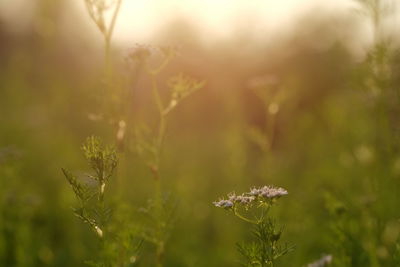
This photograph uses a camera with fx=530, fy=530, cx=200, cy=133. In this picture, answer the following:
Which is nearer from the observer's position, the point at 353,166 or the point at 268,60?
the point at 353,166

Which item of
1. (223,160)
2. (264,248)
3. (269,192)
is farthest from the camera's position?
(223,160)

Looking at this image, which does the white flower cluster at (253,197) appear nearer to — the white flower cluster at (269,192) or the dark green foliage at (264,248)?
the white flower cluster at (269,192)

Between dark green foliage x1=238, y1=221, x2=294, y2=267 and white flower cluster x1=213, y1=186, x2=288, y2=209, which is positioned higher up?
white flower cluster x1=213, y1=186, x2=288, y2=209

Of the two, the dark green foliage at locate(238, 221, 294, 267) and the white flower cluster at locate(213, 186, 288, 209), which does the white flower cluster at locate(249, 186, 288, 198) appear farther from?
the dark green foliage at locate(238, 221, 294, 267)

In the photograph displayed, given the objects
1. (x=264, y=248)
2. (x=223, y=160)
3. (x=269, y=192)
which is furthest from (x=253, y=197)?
(x=223, y=160)

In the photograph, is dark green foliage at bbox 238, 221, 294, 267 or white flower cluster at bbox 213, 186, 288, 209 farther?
white flower cluster at bbox 213, 186, 288, 209

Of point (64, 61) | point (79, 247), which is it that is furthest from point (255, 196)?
point (64, 61)

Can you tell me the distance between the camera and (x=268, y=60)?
20.9m

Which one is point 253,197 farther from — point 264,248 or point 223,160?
point 223,160

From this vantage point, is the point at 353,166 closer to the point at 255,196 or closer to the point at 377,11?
the point at 377,11

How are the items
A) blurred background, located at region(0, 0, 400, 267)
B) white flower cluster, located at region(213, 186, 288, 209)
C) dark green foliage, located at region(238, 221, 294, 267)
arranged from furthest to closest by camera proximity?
blurred background, located at region(0, 0, 400, 267) < white flower cluster, located at region(213, 186, 288, 209) < dark green foliage, located at region(238, 221, 294, 267)

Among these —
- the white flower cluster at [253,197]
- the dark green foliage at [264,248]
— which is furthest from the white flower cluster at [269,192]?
the dark green foliage at [264,248]

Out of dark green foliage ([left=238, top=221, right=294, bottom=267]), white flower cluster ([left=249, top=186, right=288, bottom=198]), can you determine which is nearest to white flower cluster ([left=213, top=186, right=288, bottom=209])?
white flower cluster ([left=249, top=186, right=288, bottom=198])

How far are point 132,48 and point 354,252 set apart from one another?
94.0 inches
